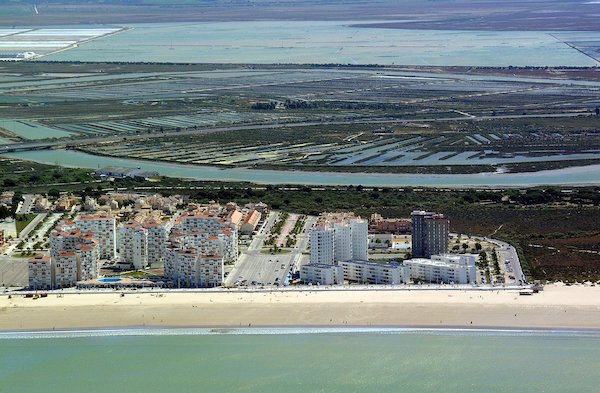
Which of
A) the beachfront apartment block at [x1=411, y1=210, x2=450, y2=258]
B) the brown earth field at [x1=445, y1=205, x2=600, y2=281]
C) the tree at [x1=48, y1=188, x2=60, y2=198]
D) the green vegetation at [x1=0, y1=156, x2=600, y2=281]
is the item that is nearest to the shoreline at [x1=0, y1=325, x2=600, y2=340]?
the brown earth field at [x1=445, y1=205, x2=600, y2=281]

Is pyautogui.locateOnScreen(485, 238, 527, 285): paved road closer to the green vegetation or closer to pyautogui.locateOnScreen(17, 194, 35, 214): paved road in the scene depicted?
the green vegetation

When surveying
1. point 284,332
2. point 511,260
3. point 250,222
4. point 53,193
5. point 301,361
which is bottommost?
point 301,361

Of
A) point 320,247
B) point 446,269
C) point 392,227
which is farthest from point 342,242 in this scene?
point 392,227

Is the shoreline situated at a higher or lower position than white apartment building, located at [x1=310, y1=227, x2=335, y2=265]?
lower

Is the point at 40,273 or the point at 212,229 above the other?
the point at 212,229

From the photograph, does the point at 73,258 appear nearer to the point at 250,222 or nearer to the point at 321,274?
the point at 321,274

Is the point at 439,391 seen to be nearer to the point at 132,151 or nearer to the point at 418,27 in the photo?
the point at 132,151

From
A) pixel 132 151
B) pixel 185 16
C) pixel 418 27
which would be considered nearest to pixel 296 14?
pixel 185 16

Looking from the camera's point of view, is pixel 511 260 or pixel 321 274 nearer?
pixel 321 274
